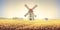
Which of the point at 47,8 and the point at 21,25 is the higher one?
the point at 47,8

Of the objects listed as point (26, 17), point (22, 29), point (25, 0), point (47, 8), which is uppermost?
point (25, 0)

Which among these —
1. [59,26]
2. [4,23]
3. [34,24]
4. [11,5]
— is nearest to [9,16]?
[11,5]

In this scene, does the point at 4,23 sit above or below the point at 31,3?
below

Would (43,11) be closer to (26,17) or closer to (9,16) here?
(26,17)

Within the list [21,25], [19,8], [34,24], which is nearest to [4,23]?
[21,25]

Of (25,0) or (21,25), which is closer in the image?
(21,25)

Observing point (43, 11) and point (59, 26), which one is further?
point (43, 11)

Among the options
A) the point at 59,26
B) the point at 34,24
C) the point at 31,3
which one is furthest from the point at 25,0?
the point at 59,26

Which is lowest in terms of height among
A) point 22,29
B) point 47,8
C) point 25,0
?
point 22,29
